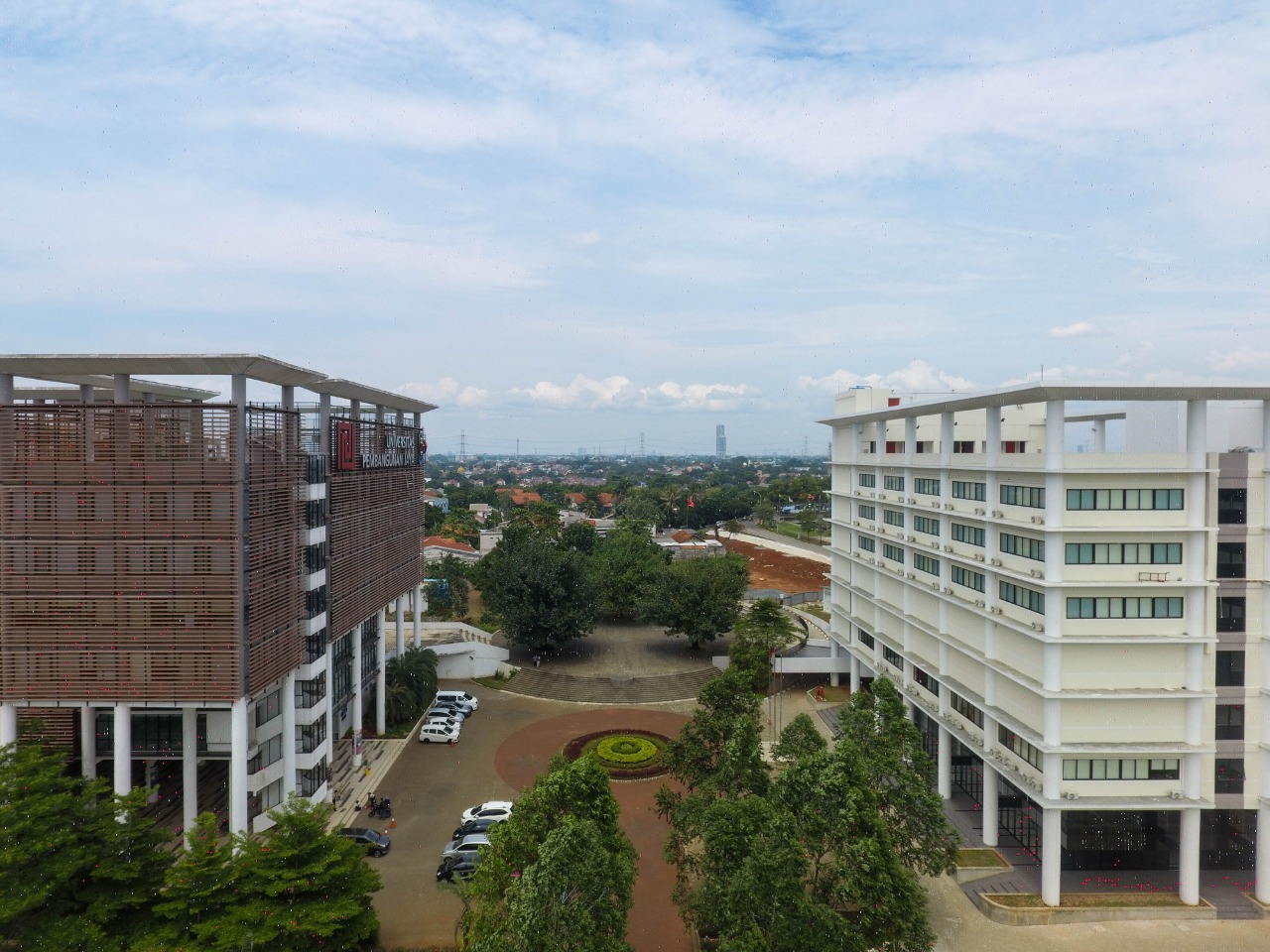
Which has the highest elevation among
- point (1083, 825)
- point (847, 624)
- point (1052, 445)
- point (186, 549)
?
point (1052, 445)

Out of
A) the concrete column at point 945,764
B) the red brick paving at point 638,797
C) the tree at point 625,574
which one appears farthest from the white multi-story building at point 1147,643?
the tree at point 625,574

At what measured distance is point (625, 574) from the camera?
57.8 metres

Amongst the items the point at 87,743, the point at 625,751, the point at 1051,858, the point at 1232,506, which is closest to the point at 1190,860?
the point at 1051,858

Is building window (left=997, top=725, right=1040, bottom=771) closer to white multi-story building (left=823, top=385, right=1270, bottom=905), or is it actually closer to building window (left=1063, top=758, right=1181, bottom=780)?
white multi-story building (left=823, top=385, right=1270, bottom=905)

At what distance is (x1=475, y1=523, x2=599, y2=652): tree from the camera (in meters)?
47.8

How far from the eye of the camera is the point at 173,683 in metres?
23.4

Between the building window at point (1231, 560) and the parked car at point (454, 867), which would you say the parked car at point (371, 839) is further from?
the building window at point (1231, 560)

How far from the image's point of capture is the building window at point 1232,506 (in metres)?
23.7

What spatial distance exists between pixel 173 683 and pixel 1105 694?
1151 inches

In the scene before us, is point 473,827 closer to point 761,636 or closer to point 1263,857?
point 761,636

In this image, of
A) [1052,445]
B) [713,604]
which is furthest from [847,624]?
[1052,445]

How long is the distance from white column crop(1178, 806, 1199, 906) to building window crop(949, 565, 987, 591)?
29.7 ft

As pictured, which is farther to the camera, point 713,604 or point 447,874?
point 713,604

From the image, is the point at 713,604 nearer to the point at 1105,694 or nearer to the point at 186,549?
the point at 1105,694
